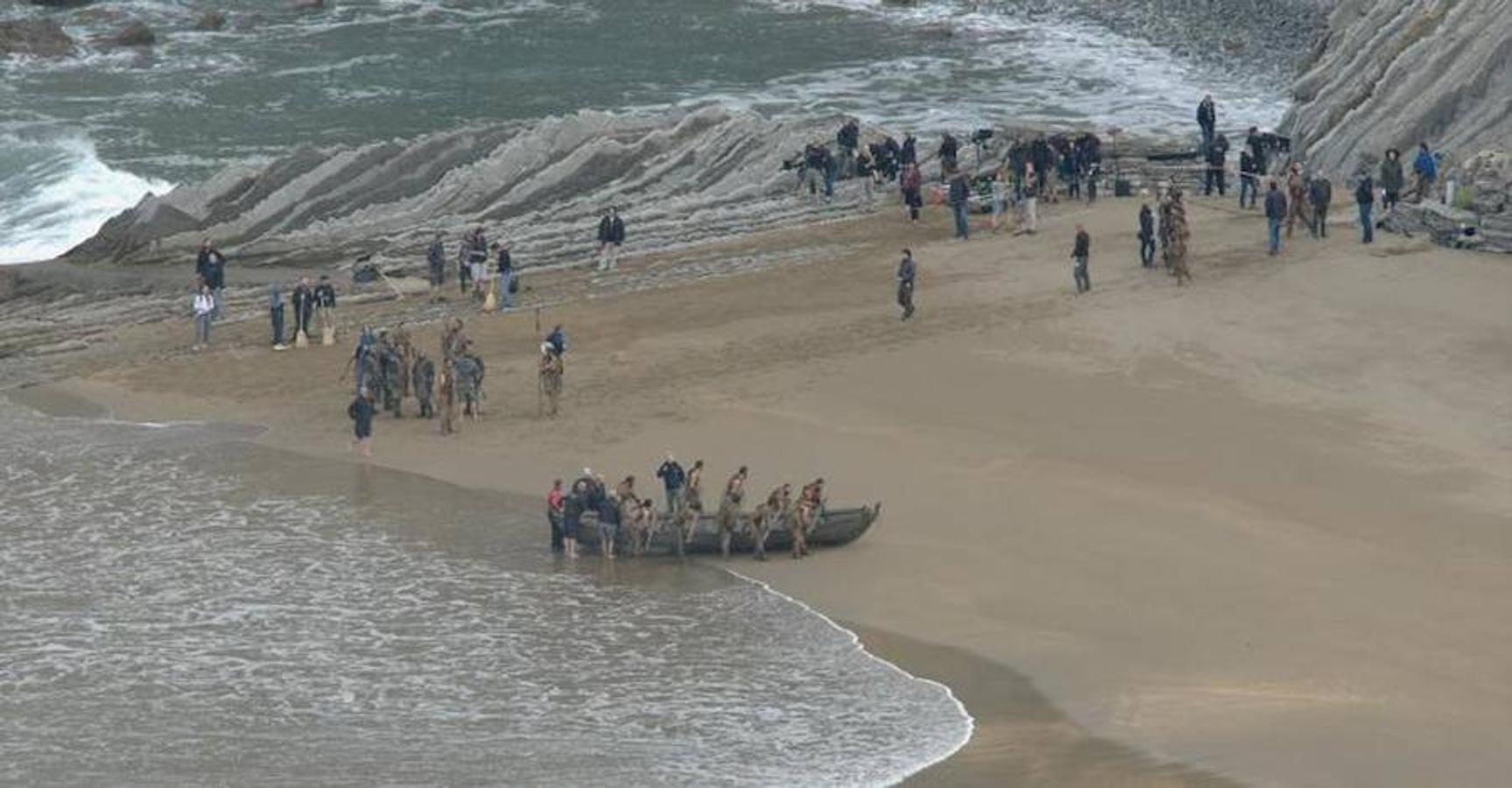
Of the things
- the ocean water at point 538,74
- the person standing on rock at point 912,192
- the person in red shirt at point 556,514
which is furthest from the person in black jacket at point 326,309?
the ocean water at point 538,74

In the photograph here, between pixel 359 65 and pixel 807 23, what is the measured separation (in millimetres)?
12340

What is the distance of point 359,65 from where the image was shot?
283ft

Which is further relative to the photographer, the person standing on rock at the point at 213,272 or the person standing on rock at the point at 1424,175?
the person standing on rock at the point at 1424,175

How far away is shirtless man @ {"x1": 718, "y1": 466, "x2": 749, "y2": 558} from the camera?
40812 millimetres

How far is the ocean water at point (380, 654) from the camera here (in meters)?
33.8

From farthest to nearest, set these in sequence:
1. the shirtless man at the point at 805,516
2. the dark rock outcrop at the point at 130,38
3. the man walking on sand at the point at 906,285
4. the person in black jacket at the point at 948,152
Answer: the dark rock outcrop at the point at 130,38 → the person in black jacket at the point at 948,152 → the man walking on sand at the point at 906,285 → the shirtless man at the point at 805,516

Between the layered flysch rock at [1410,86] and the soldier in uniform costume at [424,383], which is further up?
the layered flysch rock at [1410,86]

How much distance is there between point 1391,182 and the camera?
54844mm

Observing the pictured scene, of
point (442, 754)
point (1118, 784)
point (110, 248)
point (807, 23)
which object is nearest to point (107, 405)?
point (110, 248)

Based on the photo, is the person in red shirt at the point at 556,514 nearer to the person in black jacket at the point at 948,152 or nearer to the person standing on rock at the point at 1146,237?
the person standing on rock at the point at 1146,237

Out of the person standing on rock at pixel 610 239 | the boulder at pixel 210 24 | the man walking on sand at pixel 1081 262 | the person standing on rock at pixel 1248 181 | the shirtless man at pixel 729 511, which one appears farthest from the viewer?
the boulder at pixel 210 24

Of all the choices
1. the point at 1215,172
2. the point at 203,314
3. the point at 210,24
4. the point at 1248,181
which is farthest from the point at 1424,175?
the point at 210,24

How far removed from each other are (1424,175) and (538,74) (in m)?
34.7

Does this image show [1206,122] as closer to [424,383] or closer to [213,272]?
[213,272]
